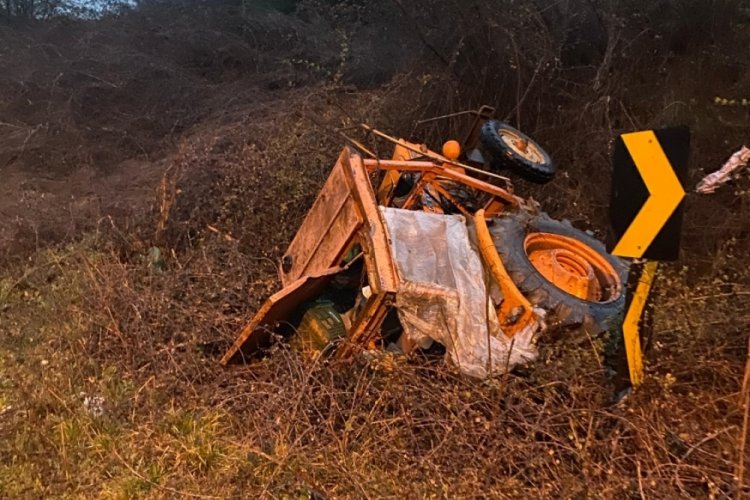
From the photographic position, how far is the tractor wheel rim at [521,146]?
512cm

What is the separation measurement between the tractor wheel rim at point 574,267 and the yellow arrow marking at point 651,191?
132cm

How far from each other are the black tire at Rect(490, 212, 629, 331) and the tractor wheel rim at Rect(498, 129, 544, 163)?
0.73 meters

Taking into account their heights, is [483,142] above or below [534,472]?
above

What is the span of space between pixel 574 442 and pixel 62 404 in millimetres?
2795

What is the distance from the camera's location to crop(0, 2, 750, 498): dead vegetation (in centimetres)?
337

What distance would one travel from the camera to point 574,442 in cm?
332

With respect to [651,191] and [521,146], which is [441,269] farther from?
[521,146]

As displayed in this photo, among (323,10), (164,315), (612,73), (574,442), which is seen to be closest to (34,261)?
(164,315)

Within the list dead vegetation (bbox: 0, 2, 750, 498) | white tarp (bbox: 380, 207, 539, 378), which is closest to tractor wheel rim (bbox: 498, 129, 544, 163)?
dead vegetation (bbox: 0, 2, 750, 498)

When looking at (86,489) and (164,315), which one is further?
(164,315)

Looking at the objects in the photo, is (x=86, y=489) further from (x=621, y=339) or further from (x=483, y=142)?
(x=483, y=142)

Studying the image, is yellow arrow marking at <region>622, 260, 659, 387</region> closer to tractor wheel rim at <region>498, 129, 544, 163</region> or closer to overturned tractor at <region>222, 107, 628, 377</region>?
overturned tractor at <region>222, 107, 628, 377</region>

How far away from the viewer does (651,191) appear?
2.94 meters

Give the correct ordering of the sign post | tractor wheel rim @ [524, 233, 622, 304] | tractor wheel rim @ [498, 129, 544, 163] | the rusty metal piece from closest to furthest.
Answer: the sign post < the rusty metal piece < tractor wheel rim @ [524, 233, 622, 304] < tractor wheel rim @ [498, 129, 544, 163]
